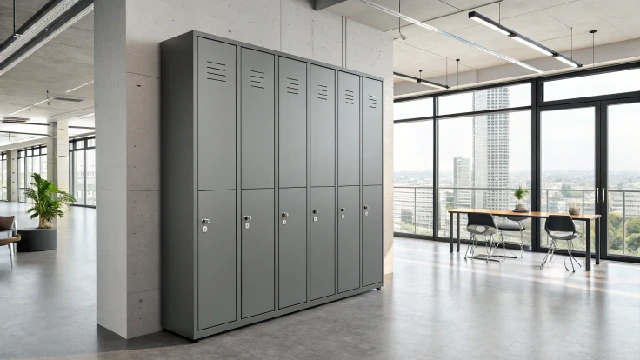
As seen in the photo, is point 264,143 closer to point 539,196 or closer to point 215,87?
point 215,87

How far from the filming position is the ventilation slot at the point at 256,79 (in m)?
4.36

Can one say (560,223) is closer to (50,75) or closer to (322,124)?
(322,124)

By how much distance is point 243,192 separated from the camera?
4297mm

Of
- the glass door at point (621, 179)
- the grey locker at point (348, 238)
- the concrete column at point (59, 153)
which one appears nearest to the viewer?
the grey locker at point (348, 238)

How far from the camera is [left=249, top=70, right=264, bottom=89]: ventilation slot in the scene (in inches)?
171

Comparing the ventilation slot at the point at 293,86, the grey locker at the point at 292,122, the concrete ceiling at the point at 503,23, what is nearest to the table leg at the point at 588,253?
the concrete ceiling at the point at 503,23

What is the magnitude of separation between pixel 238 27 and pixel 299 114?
3.80 ft

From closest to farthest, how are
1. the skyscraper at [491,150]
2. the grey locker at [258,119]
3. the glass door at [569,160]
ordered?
the grey locker at [258,119] < the glass door at [569,160] < the skyscraper at [491,150]

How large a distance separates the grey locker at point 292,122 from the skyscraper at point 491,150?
19.4 ft

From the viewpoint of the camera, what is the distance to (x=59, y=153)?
16.0m

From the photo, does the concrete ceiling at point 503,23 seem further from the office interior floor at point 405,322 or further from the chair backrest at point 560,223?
the office interior floor at point 405,322

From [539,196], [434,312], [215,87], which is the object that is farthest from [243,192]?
[539,196]

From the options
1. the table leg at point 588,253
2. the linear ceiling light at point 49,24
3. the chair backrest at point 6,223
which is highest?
the linear ceiling light at point 49,24

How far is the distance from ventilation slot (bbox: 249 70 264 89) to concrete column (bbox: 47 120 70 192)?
1424cm
